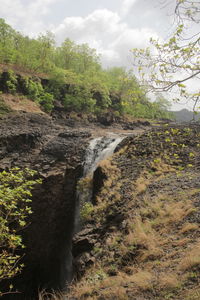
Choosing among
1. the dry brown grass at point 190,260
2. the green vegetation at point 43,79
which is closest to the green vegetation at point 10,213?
the dry brown grass at point 190,260

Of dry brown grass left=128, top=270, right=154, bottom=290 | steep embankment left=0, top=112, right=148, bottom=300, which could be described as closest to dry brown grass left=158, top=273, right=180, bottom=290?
dry brown grass left=128, top=270, right=154, bottom=290

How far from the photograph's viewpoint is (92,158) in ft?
53.5

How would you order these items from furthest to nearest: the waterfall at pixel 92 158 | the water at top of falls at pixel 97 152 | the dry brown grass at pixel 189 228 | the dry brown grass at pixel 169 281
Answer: the water at top of falls at pixel 97 152, the waterfall at pixel 92 158, the dry brown grass at pixel 189 228, the dry brown grass at pixel 169 281

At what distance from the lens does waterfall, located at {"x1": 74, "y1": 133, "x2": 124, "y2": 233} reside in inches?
521

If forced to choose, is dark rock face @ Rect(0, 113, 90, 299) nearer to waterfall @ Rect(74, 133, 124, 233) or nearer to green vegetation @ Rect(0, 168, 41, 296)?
waterfall @ Rect(74, 133, 124, 233)

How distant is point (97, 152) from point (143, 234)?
10806 millimetres

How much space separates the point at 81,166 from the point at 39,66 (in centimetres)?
2129

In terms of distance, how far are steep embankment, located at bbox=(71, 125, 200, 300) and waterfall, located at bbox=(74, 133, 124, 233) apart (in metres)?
1.45

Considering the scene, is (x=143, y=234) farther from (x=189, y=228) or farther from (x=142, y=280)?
(x=142, y=280)

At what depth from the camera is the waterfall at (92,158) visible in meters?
13.2

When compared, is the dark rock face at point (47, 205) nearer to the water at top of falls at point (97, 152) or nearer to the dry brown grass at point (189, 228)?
the water at top of falls at point (97, 152)

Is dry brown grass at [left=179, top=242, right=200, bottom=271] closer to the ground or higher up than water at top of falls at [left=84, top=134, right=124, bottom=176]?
closer to the ground

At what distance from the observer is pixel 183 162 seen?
1188cm

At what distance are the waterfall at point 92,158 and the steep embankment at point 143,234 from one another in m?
1.45
